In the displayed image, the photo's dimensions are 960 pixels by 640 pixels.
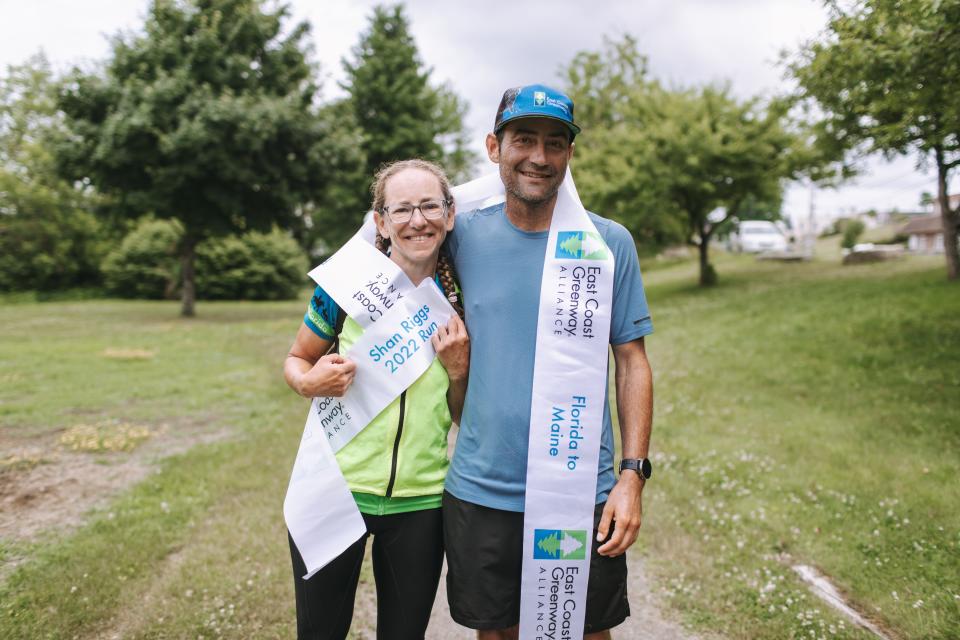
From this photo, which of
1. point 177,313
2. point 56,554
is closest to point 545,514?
point 56,554

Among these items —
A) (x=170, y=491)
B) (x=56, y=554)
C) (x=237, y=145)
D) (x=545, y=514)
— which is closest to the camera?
(x=545, y=514)

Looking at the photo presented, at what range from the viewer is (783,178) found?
701 inches

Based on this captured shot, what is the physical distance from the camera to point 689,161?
56.3ft

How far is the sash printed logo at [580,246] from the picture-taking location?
6.98 feet

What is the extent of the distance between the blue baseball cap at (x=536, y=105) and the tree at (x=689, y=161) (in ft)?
52.5

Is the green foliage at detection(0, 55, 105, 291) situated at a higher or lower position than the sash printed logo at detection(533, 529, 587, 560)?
higher

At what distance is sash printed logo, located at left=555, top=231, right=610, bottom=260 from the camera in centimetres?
213

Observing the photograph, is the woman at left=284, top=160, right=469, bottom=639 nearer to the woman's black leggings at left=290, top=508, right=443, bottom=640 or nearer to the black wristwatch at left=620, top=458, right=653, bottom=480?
the woman's black leggings at left=290, top=508, right=443, bottom=640

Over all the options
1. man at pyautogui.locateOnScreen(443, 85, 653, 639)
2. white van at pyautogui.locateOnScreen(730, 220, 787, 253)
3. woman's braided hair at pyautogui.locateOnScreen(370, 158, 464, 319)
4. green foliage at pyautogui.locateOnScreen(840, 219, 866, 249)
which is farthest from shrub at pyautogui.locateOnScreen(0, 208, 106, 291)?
green foliage at pyautogui.locateOnScreen(840, 219, 866, 249)

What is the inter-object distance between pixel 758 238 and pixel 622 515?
3162cm

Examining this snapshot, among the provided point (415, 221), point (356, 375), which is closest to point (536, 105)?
point (415, 221)

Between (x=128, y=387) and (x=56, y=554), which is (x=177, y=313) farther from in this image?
(x=56, y=554)

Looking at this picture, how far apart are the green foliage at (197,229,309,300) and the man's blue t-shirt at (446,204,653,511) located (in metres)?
28.0

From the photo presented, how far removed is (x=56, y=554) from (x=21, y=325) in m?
16.3
